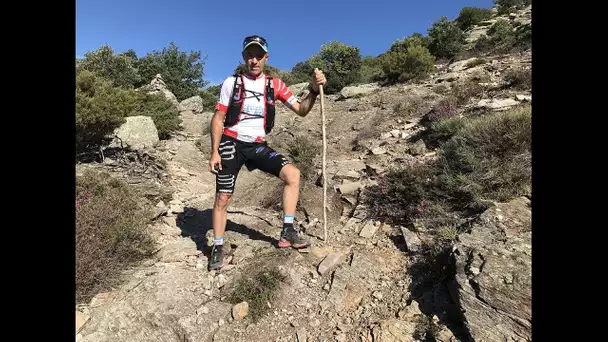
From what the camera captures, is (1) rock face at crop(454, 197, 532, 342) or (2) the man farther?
(2) the man

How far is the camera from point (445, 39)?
21.5 m

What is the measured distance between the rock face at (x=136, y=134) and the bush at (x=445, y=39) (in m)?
18.3

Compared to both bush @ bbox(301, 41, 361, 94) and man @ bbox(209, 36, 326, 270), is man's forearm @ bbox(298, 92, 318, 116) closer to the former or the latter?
man @ bbox(209, 36, 326, 270)

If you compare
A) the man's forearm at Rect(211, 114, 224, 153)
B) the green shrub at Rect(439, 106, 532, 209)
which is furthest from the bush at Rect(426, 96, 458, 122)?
the man's forearm at Rect(211, 114, 224, 153)

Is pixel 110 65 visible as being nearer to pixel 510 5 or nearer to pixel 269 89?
pixel 269 89

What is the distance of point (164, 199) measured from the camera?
6.42 meters

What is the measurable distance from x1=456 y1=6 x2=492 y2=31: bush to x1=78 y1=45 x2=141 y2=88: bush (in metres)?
26.6

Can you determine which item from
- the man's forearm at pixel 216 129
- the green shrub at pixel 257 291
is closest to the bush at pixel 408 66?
the man's forearm at pixel 216 129

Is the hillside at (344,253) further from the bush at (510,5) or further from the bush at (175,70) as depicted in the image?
the bush at (510,5)

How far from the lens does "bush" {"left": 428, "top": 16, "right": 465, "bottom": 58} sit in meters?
20.7

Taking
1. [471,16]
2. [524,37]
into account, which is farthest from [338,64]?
[471,16]
